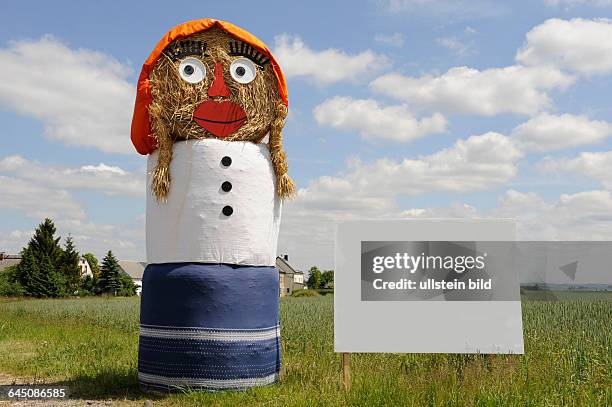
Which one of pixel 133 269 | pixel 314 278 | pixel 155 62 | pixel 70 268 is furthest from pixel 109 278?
pixel 155 62

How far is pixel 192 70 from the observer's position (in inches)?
290

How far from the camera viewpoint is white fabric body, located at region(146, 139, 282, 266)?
6.99 meters

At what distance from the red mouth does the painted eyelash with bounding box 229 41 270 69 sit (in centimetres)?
63

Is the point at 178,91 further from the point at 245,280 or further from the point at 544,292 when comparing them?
the point at 544,292

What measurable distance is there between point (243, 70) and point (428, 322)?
367 centimetres

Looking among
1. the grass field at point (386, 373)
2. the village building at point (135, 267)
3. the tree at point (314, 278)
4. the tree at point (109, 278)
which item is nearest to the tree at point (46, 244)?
the tree at point (109, 278)

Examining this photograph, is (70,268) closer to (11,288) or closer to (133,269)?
(11,288)

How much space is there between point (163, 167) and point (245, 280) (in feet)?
5.34

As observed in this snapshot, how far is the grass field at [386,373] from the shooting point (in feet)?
19.7

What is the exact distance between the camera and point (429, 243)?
716cm

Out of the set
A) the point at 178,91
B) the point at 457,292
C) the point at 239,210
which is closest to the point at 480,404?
the point at 457,292

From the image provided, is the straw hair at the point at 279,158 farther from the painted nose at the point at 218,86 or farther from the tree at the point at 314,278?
the tree at the point at 314,278

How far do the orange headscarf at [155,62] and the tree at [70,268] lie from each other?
47.9 meters

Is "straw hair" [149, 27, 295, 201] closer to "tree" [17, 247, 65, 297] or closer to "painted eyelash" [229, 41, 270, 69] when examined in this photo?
"painted eyelash" [229, 41, 270, 69]
